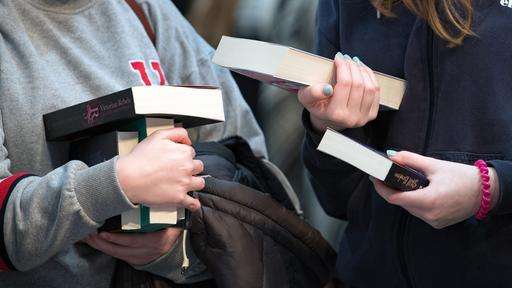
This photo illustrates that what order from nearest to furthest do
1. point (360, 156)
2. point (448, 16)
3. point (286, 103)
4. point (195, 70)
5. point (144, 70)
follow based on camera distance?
point (360, 156)
point (448, 16)
point (144, 70)
point (195, 70)
point (286, 103)

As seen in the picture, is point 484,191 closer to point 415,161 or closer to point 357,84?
point 415,161

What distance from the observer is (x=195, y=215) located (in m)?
1.08

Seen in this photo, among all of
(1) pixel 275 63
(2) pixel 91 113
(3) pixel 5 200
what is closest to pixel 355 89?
(1) pixel 275 63

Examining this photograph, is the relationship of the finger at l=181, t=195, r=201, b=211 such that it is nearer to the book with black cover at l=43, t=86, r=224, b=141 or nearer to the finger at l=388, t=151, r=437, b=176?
the book with black cover at l=43, t=86, r=224, b=141

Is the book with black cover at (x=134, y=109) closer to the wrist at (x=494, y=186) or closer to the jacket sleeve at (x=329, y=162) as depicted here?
the jacket sleeve at (x=329, y=162)

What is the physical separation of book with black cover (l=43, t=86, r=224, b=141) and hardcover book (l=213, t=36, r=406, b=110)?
2.1 inches

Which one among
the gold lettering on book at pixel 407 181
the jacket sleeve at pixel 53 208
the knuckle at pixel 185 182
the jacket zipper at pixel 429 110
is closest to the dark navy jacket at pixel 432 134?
the jacket zipper at pixel 429 110

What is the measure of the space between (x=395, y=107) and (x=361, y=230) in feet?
0.66

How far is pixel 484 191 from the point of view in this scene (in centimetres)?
93

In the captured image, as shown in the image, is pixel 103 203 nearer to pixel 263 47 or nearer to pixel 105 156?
pixel 105 156

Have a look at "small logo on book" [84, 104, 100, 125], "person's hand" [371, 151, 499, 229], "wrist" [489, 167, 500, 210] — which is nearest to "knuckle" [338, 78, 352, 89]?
"person's hand" [371, 151, 499, 229]

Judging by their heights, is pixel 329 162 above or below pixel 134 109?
below

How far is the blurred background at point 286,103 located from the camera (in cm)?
156

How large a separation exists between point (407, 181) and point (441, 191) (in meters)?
0.05
